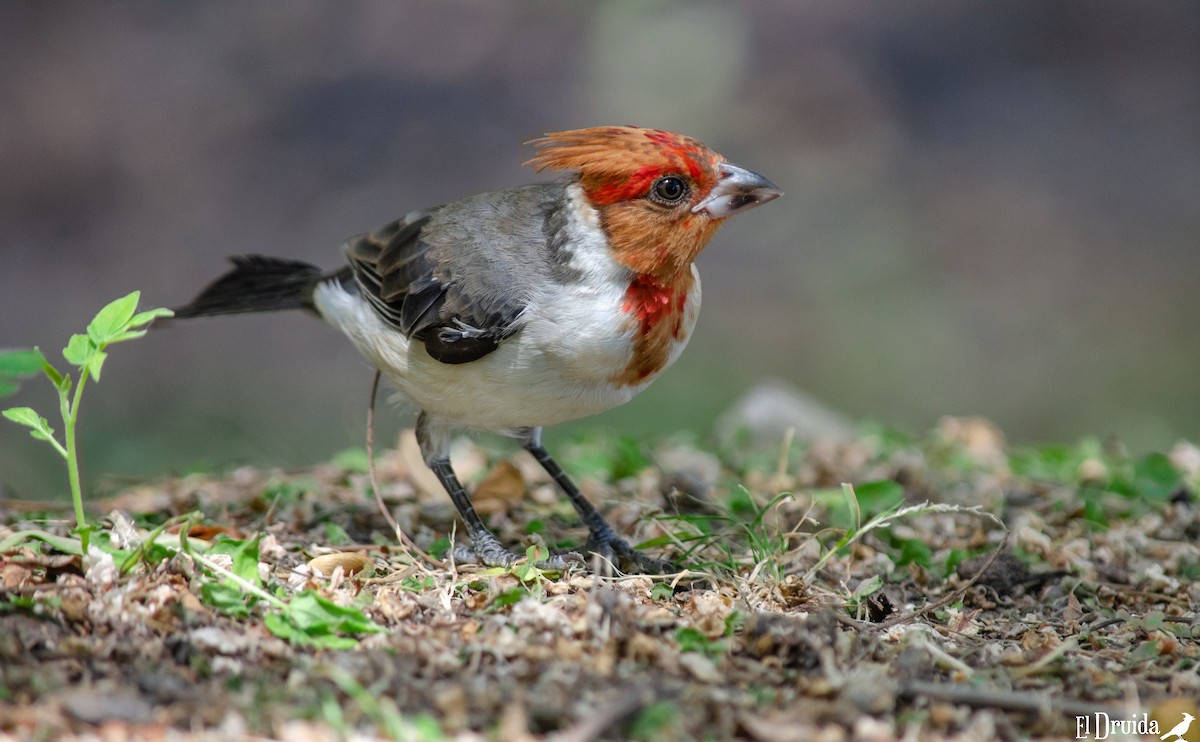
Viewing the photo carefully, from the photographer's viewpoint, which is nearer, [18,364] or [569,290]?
[18,364]

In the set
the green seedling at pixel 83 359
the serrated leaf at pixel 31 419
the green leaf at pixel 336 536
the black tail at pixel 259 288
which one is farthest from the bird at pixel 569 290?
the serrated leaf at pixel 31 419

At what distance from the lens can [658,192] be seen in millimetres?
4520

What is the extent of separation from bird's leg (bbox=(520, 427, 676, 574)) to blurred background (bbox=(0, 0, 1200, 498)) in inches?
144

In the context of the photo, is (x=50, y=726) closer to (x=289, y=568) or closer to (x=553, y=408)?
(x=289, y=568)

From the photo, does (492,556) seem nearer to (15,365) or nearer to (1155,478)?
(15,365)

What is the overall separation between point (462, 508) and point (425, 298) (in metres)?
0.89

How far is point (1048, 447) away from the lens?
6.50 metres

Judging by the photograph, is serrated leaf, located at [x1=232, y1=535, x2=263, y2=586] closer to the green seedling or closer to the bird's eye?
the green seedling

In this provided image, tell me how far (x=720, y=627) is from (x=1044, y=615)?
50.1 inches

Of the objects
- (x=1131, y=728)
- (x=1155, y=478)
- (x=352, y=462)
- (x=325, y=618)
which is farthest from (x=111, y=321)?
(x=1155, y=478)

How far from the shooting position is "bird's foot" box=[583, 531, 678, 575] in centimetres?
458

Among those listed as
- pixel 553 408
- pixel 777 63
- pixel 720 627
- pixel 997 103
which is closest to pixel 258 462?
pixel 553 408

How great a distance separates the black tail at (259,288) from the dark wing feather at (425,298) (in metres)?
0.43

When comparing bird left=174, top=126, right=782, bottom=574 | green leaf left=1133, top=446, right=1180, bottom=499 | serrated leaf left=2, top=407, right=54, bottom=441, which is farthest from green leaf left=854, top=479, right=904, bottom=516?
serrated leaf left=2, top=407, right=54, bottom=441
